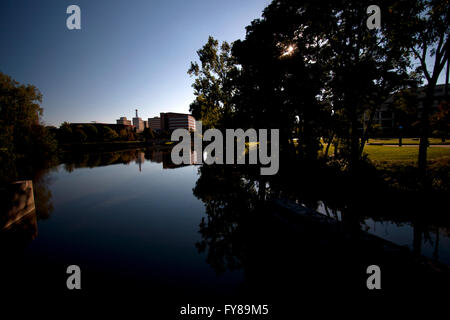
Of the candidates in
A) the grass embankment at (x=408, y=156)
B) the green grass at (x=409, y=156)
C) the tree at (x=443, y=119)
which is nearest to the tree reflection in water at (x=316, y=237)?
the tree at (x=443, y=119)

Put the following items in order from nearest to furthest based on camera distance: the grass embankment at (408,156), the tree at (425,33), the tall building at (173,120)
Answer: the tree at (425,33) → the grass embankment at (408,156) → the tall building at (173,120)

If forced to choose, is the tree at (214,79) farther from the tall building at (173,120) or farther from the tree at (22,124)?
the tall building at (173,120)

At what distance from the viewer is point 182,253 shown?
548cm

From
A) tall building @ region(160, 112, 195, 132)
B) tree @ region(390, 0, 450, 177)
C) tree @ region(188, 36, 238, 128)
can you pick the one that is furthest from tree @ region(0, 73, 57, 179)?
tall building @ region(160, 112, 195, 132)

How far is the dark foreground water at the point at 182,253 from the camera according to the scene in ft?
13.4

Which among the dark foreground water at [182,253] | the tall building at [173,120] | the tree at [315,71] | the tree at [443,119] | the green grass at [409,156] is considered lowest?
the dark foreground water at [182,253]

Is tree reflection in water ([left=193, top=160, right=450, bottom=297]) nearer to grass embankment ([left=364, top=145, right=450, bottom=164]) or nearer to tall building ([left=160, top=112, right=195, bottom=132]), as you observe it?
grass embankment ([left=364, top=145, right=450, bottom=164])

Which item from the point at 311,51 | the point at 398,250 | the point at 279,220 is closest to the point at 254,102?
the point at 311,51

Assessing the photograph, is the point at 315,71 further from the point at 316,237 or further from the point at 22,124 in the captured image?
the point at 22,124

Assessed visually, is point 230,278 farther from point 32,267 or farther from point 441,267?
point 32,267

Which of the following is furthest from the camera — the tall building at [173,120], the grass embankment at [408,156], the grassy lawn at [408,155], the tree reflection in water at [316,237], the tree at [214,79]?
the tall building at [173,120]

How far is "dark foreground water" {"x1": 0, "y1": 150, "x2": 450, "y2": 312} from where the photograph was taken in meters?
4.07

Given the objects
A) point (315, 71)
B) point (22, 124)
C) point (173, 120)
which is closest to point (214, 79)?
point (315, 71)
